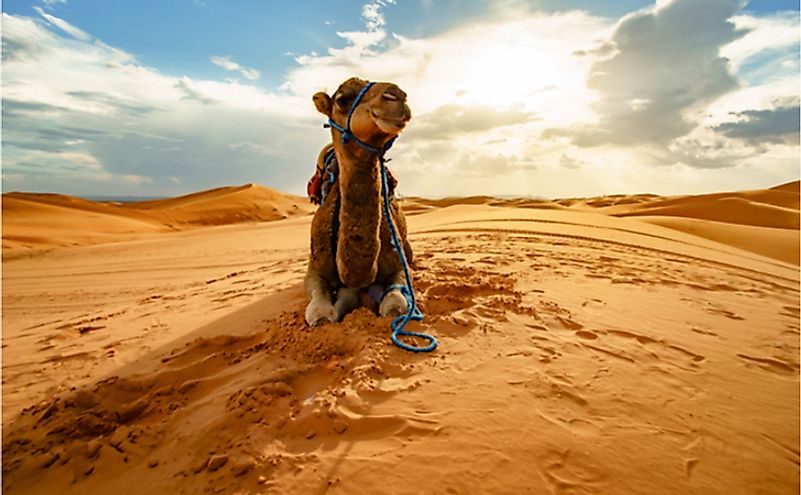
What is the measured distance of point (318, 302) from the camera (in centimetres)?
334

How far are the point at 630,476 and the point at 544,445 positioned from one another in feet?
1.14

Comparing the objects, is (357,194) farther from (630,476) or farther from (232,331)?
(630,476)

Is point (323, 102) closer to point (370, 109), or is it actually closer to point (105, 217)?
point (370, 109)

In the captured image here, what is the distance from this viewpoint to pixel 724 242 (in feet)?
37.3

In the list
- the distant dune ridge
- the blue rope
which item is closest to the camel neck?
the blue rope

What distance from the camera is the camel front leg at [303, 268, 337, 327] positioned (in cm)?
320

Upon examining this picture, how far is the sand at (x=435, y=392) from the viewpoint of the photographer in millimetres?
1685

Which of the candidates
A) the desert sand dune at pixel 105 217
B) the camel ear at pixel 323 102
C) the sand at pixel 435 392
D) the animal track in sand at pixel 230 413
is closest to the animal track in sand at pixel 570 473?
the sand at pixel 435 392

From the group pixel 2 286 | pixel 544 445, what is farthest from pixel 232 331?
pixel 2 286

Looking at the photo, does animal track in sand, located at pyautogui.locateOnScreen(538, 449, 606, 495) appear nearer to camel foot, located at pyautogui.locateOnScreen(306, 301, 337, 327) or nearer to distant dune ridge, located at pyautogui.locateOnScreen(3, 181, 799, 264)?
camel foot, located at pyautogui.locateOnScreen(306, 301, 337, 327)

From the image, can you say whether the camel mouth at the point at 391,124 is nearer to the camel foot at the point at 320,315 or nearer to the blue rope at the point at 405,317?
the blue rope at the point at 405,317

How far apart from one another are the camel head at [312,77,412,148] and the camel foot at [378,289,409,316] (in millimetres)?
1258

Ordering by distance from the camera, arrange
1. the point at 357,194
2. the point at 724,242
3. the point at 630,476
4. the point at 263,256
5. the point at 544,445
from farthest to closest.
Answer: the point at 724,242
the point at 263,256
the point at 357,194
the point at 544,445
the point at 630,476

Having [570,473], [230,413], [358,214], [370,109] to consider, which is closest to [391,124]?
[370,109]
